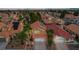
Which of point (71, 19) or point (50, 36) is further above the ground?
point (71, 19)

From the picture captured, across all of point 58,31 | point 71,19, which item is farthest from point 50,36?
point 71,19

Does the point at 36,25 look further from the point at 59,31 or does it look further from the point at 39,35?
the point at 59,31

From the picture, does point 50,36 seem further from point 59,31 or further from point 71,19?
point 71,19

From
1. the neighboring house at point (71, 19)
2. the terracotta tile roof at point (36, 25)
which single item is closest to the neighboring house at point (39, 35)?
the terracotta tile roof at point (36, 25)

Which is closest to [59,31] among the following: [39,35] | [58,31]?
[58,31]

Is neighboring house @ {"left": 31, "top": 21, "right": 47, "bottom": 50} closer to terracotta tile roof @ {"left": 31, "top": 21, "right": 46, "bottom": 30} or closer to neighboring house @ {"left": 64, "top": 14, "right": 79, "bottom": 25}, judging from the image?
terracotta tile roof @ {"left": 31, "top": 21, "right": 46, "bottom": 30}

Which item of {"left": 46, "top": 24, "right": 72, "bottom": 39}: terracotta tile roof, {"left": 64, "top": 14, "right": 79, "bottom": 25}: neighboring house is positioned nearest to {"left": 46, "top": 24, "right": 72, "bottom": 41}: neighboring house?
{"left": 46, "top": 24, "right": 72, "bottom": 39}: terracotta tile roof

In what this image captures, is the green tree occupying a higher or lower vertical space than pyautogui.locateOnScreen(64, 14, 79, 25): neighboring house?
lower
